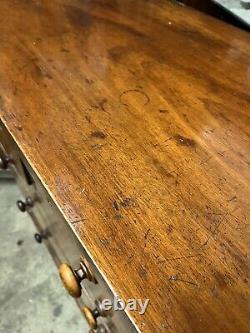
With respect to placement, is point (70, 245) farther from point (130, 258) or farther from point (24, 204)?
point (24, 204)

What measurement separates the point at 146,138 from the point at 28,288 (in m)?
0.80

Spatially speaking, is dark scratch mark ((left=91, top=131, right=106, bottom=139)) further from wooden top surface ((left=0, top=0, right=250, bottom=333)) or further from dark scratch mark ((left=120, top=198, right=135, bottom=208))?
dark scratch mark ((left=120, top=198, right=135, bottom=208))

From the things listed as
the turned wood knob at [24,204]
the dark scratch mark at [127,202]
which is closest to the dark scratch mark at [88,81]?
the dark scratch mark at [127,202]

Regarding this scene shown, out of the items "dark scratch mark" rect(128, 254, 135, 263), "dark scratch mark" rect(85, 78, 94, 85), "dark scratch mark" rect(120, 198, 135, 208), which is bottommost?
"dark scratch mark" rect(128, 254, 135, 263)

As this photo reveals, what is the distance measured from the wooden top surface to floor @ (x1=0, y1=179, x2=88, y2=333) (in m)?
0.73

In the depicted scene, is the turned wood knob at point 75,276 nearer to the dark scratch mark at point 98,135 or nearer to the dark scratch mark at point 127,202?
the dark scratch mark at point 127,202

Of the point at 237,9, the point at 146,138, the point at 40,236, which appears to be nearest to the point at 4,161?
the point at 40,236

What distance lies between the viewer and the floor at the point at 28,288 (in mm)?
1137

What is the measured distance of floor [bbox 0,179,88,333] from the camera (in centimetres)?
114

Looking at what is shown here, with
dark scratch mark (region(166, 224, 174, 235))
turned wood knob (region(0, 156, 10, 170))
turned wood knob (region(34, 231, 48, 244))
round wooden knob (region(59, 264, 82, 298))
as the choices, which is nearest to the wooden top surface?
dark scratch mark (region(166, 224, 174, 235))

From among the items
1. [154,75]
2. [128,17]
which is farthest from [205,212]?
[128,17]

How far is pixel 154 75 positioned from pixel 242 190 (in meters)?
0.34

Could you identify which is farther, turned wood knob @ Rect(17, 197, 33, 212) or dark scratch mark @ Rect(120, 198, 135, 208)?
turned wood knob @ Rect(17, 197, 33, 212)

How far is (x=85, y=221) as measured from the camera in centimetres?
54
